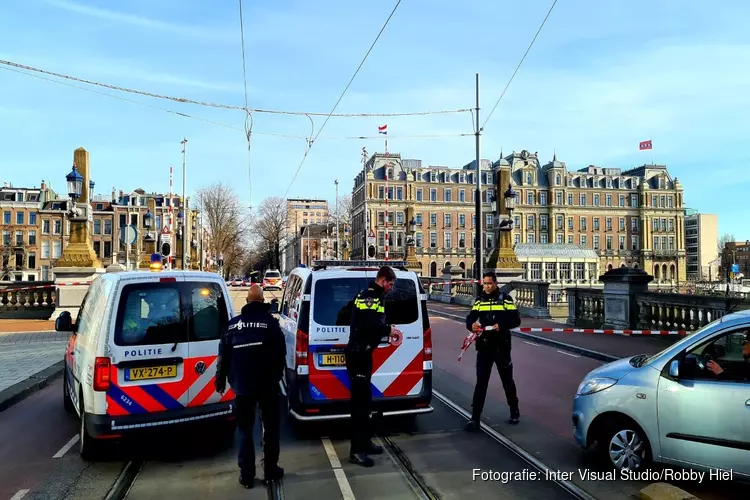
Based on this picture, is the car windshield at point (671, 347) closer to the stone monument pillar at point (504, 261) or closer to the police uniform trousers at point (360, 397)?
the police uniform trousers at point (360, 397)

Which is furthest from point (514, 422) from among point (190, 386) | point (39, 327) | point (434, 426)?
point (39, 327)

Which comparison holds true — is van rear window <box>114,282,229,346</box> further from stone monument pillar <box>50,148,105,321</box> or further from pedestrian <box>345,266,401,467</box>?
Result: stone monument pillar <box>50,148,105,321</box>

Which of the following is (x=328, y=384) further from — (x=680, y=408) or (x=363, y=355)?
(x=680, y=408)

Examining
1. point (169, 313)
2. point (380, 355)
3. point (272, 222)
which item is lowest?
point (380, 355)

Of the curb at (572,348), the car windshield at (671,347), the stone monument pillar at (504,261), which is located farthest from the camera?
the stone monument pillar at (504,261)

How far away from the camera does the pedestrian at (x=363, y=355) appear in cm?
549

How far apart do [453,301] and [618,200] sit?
7924 centimetres

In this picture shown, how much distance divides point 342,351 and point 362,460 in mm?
1300

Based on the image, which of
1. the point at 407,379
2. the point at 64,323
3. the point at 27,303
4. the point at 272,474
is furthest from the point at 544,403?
the point at 27,303

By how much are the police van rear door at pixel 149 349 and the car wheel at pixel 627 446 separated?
4.29m

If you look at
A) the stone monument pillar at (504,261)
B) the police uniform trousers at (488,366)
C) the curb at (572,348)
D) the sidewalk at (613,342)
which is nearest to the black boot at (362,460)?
the police uniform trousers at (488,366)

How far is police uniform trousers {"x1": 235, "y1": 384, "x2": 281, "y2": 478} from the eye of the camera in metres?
4.93

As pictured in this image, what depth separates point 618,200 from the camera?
97812mm

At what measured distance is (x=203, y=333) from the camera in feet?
19.7
